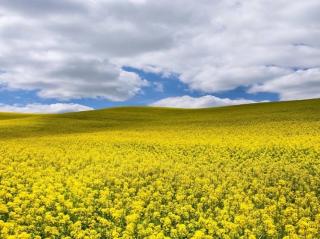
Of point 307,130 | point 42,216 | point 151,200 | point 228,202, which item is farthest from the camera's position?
point 307,130

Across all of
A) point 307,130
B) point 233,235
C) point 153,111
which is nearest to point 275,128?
point 307,130

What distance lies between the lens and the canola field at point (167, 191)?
10688 millimetres

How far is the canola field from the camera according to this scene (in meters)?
10.7

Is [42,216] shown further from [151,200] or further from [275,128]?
[275,128]

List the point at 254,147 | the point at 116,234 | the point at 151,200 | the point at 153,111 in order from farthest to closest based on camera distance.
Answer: the point at 153,111, the point at 254,147, the point at 151,200, the point at 116,234

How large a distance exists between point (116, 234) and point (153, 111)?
228ft

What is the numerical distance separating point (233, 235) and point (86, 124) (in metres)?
44.9

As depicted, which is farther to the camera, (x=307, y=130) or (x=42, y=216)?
(x=307, y=130)

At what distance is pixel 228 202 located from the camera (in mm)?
12883

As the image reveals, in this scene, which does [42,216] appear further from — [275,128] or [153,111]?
[153,111]

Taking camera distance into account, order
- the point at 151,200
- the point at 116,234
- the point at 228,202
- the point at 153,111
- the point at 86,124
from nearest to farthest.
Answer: the point at 116,234, the point at 228,202, the point at 151,200, the point at 86,124, the point at 153,111

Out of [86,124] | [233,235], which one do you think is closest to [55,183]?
[233,235]

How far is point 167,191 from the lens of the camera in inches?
603

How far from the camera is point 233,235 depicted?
9.97m
